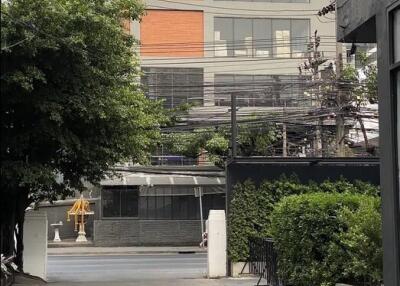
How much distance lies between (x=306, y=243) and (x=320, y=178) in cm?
721

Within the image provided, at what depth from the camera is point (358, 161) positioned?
16.5 metres

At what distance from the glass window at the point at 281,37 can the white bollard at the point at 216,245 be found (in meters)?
25.9

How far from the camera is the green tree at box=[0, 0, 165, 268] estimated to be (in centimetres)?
1027

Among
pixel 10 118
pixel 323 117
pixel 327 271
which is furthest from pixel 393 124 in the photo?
pixel 323 117

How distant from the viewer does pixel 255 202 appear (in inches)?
637

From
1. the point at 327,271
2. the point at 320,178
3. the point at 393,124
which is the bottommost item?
the point at 327,271

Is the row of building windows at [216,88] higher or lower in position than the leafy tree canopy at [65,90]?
higher

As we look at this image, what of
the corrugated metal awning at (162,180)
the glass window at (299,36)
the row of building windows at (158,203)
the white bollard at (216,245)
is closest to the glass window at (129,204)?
the row of building windows at (158,203)

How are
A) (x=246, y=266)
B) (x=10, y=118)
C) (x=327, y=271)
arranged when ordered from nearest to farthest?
(x=327, y=271) → (x=10, y=118) → (x=246, y=266)

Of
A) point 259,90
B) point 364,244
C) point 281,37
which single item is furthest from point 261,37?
point 364,244

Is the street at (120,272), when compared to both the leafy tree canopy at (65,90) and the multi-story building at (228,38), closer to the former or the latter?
the leafy tree canopy at (65,90)

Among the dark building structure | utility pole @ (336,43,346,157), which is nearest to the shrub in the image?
the dark building structure

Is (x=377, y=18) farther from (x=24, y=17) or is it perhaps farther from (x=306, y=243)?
(x=24, y=17)

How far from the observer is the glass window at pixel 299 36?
133ft
